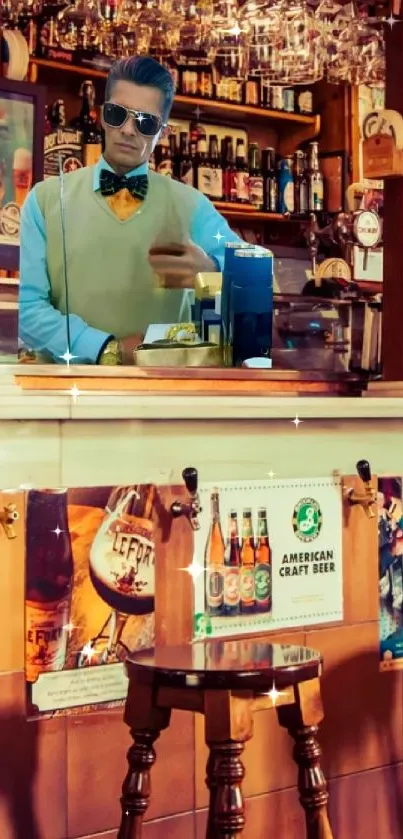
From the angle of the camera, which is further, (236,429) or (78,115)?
(78,115)

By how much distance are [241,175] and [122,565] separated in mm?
3506

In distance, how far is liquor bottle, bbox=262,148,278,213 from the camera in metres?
5.93

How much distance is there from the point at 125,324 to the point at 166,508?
113cm

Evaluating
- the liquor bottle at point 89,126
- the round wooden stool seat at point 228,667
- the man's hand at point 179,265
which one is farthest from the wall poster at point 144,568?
the liquor bottle at point 89,126

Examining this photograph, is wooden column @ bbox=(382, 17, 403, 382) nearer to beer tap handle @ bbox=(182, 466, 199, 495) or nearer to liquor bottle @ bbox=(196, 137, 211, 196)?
beer tap handle @ bbox=(182, 466, 199, 495)

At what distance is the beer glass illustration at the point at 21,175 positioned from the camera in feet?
11.3

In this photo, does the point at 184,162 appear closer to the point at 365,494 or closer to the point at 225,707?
the point at 365,494

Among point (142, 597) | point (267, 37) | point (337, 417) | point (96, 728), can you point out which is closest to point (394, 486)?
point (337, 417)

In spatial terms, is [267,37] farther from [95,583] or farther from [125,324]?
[95,583]

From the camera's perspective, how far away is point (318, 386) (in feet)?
10.2

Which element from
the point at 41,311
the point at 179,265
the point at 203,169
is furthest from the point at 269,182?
the point at 41,311

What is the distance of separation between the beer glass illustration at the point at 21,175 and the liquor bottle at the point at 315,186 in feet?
7.71

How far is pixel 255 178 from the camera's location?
583 centimetres

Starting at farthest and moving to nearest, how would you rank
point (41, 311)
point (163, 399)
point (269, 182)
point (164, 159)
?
point (269, 182), point (164, 159), point (41, 311), point (163, 399)
